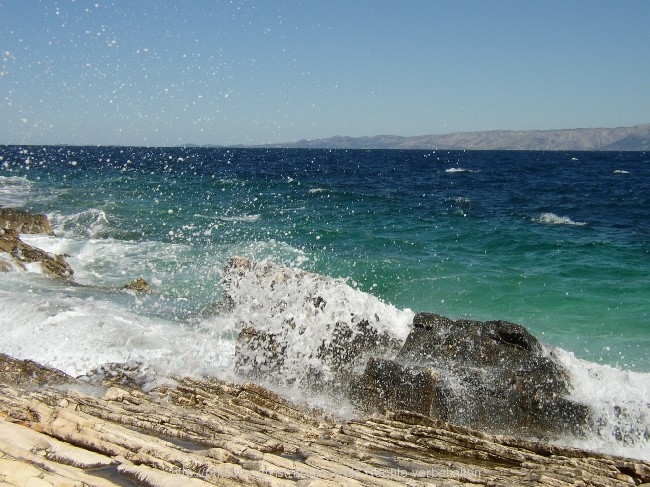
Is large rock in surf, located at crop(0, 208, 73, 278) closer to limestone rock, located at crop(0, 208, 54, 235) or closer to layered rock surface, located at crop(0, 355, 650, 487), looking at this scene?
limestone rock, located at crop(0, 208, 54, 235)

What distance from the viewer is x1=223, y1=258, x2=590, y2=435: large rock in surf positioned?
24.2ft

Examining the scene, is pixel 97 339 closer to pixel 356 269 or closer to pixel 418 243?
pixel 356 269

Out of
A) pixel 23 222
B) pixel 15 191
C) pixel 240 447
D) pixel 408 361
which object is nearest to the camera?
pixel 240 447

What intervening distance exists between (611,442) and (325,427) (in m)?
3.93

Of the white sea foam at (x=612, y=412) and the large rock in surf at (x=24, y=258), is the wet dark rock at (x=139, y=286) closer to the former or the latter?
the large rock in surf at (x=24, y=258)

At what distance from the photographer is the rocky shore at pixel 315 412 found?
4.07 m

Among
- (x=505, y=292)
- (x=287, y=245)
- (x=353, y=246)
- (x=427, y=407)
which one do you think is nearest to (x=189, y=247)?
(x=287, y=245)

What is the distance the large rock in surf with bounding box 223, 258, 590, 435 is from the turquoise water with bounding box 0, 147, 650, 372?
3598 mm

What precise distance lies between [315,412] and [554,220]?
73.2 ft

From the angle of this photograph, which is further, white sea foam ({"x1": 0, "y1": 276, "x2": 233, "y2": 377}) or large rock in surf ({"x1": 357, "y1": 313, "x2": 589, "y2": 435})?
white sea foam ({"x1": 0, "y1": 276, "x2": 233, "y2": 377})

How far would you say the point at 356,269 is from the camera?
18.0 m

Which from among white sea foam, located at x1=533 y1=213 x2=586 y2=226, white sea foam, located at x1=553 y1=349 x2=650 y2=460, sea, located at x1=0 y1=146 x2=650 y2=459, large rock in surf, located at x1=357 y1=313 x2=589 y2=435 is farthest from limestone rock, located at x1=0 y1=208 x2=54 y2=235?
white sea foam, located at x1=533 y1=213 x2=586 y2=226

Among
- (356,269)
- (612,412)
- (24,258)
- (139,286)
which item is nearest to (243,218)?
(356,269)

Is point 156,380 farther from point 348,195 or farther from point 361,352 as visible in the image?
point 348,195
